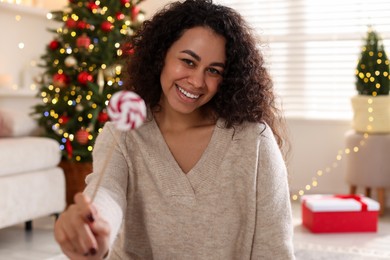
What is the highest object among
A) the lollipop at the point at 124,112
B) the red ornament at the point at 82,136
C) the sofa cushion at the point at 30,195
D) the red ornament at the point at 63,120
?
the lollipop at the point at 124,112

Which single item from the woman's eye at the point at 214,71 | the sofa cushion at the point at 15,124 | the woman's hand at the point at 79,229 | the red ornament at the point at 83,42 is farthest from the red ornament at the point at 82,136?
the woman's hand at the point at 79,229

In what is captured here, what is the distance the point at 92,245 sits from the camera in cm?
105

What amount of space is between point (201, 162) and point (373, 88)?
314 cm

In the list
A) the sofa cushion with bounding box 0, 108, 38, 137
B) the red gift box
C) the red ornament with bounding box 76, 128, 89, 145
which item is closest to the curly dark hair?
the red gift box

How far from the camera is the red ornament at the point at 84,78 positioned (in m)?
4.33

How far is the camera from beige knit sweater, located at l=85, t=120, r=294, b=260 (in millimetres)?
1479

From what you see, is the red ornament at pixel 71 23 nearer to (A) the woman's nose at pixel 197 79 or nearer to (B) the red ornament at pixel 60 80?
(B) the red ornament at pixel 60 80

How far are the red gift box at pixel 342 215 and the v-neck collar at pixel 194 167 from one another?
239cm

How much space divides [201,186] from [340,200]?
8.40 ft

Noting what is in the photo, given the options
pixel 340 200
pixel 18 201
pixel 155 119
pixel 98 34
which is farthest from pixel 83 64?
pixel 155 119

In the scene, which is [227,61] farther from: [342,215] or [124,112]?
[342,215]

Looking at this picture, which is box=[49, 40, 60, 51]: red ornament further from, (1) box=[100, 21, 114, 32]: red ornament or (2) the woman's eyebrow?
(2) the woman's eyebrow

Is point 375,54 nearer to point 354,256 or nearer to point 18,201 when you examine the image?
point 354,256

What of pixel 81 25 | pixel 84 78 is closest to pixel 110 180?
pixel 84 78
